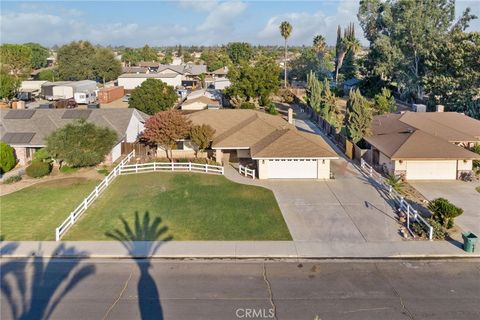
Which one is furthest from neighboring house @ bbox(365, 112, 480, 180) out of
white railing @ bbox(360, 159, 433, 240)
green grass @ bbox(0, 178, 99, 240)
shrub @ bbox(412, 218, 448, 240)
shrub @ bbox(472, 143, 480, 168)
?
green grass @ bbox(0, 178, 99, 240)

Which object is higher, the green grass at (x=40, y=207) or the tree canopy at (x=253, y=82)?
the tree canopy at (x=253, y=82)

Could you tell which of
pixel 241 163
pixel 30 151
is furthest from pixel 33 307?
pixel 30 151

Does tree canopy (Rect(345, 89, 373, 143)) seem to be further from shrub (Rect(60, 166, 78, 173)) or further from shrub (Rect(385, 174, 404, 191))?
shrub (Rect(60, 166, 78, 173))

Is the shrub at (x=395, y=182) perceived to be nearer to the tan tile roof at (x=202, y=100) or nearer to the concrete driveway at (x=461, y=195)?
the concrete driveway at (x=461, y=195)

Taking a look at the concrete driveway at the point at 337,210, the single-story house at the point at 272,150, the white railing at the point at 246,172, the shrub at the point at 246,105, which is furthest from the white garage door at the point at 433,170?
the shrub at the point at 246,105

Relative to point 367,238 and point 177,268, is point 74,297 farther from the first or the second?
point 367,238
